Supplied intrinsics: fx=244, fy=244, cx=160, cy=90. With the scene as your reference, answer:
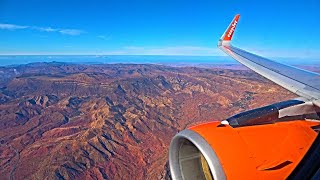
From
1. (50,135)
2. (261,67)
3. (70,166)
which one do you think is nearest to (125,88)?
(50,135)

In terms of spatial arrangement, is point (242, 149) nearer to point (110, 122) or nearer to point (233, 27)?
point (233, 27)

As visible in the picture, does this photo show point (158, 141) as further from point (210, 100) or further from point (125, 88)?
point (125, 88)

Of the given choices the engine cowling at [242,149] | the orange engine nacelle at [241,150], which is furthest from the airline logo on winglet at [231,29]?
the orange engine nacelle at [241,150]

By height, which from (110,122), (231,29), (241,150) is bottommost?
(110,122)

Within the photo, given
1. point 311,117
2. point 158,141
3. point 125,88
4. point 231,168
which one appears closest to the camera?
point 231,168

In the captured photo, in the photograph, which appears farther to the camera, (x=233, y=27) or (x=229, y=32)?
(x=229, y=32)

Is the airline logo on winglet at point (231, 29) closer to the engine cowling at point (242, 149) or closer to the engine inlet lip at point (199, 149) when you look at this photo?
the engine cowling at point (242, 149)

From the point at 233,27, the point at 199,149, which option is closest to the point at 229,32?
the point at 233,27
